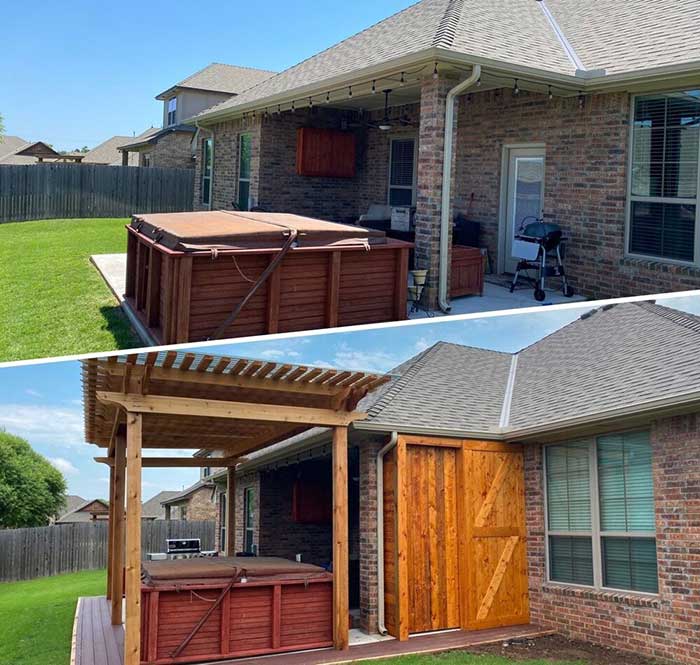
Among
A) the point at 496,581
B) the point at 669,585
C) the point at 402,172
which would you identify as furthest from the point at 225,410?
the point at 402,172

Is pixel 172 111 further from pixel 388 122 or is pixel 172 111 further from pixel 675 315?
pixel 675 315

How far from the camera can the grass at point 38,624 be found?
348 inches

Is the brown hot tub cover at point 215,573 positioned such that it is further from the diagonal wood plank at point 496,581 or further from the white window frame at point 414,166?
the white window frame at point 414,166

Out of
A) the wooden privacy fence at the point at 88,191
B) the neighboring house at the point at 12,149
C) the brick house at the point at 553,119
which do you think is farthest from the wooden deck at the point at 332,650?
the neighboring house at the point at 12,149

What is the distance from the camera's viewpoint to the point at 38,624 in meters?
11.2

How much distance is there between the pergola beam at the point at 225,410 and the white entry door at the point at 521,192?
4.65 meters

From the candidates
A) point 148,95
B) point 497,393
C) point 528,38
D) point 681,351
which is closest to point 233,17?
point 148,95

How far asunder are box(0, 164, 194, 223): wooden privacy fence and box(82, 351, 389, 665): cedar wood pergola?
16.9 metres

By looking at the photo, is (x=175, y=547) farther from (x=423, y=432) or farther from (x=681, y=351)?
(x=681, y=351)

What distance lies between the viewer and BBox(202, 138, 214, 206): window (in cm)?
2047

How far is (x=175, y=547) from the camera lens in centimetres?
1636

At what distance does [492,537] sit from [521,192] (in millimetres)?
5370

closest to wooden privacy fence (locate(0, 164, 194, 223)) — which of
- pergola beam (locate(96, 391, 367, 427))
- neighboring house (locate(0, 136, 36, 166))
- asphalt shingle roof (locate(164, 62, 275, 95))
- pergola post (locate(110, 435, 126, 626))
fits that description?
asphalt shingle roof (locate(164, 62, 275, 95))

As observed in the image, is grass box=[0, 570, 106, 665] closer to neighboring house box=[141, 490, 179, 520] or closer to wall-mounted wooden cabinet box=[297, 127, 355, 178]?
wall-mounted wooden cabinet box=[297, 127, 355, 178]
